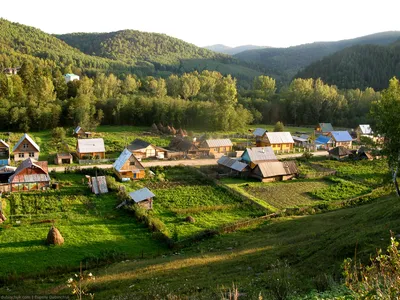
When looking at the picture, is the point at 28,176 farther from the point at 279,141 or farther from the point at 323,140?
the point at 323,140

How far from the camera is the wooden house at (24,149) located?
1692 inches

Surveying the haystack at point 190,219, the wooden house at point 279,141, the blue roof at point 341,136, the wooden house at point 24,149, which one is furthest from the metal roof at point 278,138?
the wooden house at point 24,149

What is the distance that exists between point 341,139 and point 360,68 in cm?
8303

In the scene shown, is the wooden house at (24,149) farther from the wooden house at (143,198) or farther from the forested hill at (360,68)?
the forested hill at (360,68)

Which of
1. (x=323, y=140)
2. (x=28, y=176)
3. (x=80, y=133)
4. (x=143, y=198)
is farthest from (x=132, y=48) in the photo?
(x=143, y=198)

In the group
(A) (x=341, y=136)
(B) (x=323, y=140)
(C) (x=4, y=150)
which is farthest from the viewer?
(A) (x=341, y=136)

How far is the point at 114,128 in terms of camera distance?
67438mm

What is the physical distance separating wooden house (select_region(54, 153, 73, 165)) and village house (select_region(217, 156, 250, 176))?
668 inches

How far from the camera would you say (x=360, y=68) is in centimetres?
12850

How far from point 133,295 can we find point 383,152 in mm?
19900

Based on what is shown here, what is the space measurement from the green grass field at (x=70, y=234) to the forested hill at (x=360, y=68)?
106737mm

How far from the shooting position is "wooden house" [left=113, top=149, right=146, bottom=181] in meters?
35.9

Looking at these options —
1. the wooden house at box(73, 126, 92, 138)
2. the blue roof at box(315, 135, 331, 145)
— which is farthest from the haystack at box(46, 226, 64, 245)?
the blue roof at box(315, 135, 331, 145)

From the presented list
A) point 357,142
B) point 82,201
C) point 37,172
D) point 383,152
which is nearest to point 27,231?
point 82,201
